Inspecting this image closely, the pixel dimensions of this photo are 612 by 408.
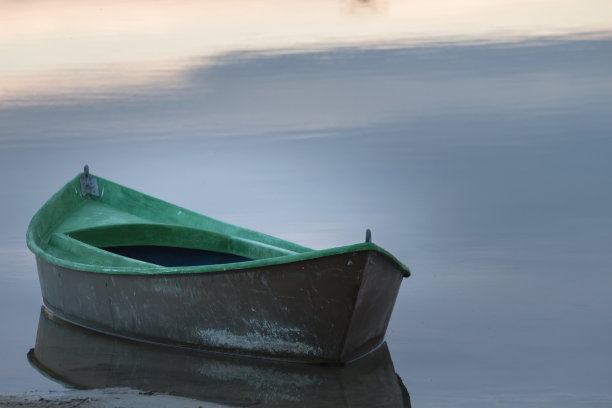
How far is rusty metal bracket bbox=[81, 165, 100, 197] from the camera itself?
993 cm

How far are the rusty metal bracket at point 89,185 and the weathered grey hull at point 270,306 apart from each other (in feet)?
6.22

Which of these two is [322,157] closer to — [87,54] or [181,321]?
[181,321]

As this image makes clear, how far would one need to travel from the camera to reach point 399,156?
14.5 m

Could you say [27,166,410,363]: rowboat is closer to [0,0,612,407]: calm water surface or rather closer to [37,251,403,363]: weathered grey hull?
[37,251,403,363]: weathered grey hull

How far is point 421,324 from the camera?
8.34 metres

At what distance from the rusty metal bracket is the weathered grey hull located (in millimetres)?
1895

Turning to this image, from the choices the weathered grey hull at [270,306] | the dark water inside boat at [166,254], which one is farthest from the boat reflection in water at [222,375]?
the dark water inside boat at [166,254]

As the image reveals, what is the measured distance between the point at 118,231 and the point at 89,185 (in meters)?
0.97

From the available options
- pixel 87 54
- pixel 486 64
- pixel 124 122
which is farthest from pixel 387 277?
pixel 87 54

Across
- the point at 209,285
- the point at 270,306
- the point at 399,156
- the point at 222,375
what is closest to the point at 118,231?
the point at 209,285

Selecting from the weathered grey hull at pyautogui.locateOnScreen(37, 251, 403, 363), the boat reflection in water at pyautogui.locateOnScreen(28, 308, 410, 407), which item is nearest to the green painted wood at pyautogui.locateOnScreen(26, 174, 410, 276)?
the weathered grey hull at pyautogui.locateOnScreen(37, 251, 403, 363)

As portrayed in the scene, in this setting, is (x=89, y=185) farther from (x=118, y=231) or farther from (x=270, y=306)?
(x=270, y=306)

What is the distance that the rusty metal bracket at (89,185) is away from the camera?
9.93m

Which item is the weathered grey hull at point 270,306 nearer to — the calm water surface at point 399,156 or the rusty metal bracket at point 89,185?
the calm water surface at point 399,156
